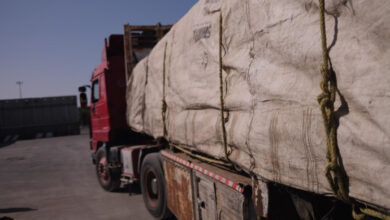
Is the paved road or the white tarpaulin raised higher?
the white tarpaulin

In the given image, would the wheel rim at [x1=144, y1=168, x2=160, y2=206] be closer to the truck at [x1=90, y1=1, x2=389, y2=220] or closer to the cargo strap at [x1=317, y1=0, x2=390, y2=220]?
the truck at [x1=90, y1=1, x2=389, y2=220]

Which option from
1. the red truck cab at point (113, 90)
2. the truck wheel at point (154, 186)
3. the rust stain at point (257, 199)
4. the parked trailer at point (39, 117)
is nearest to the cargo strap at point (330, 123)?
the rust stain at point (257, 199)

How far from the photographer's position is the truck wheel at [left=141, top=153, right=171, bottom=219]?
484cm

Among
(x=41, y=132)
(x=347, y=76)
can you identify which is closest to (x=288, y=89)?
(x=347, y=76)

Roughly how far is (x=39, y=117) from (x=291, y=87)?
31402 mm

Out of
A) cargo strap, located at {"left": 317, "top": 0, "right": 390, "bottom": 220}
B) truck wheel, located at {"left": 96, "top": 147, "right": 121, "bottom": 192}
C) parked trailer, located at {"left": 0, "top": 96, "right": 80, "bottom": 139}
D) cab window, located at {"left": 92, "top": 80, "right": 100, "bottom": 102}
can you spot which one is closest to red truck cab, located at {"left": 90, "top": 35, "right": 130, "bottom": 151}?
cab window, located at {"left": 92, "top": 80, "right": 100, "bottom": 102}

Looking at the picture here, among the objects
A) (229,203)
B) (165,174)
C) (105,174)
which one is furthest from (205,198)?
(105,174)

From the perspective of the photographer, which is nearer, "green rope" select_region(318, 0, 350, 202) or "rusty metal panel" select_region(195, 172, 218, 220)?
"green rope" select_region(318, 0, 350, 202)

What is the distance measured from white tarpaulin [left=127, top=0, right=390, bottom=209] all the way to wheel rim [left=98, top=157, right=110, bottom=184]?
4.68 meters

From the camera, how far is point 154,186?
17.1 ft

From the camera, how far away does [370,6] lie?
1486 mm

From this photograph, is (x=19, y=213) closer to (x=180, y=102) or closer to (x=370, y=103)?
(x=180, y=102)

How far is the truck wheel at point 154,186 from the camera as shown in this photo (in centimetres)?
484

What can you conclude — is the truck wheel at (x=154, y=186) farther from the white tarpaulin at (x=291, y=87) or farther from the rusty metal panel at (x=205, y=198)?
the white tarpaulin at (x=291, y=87)
